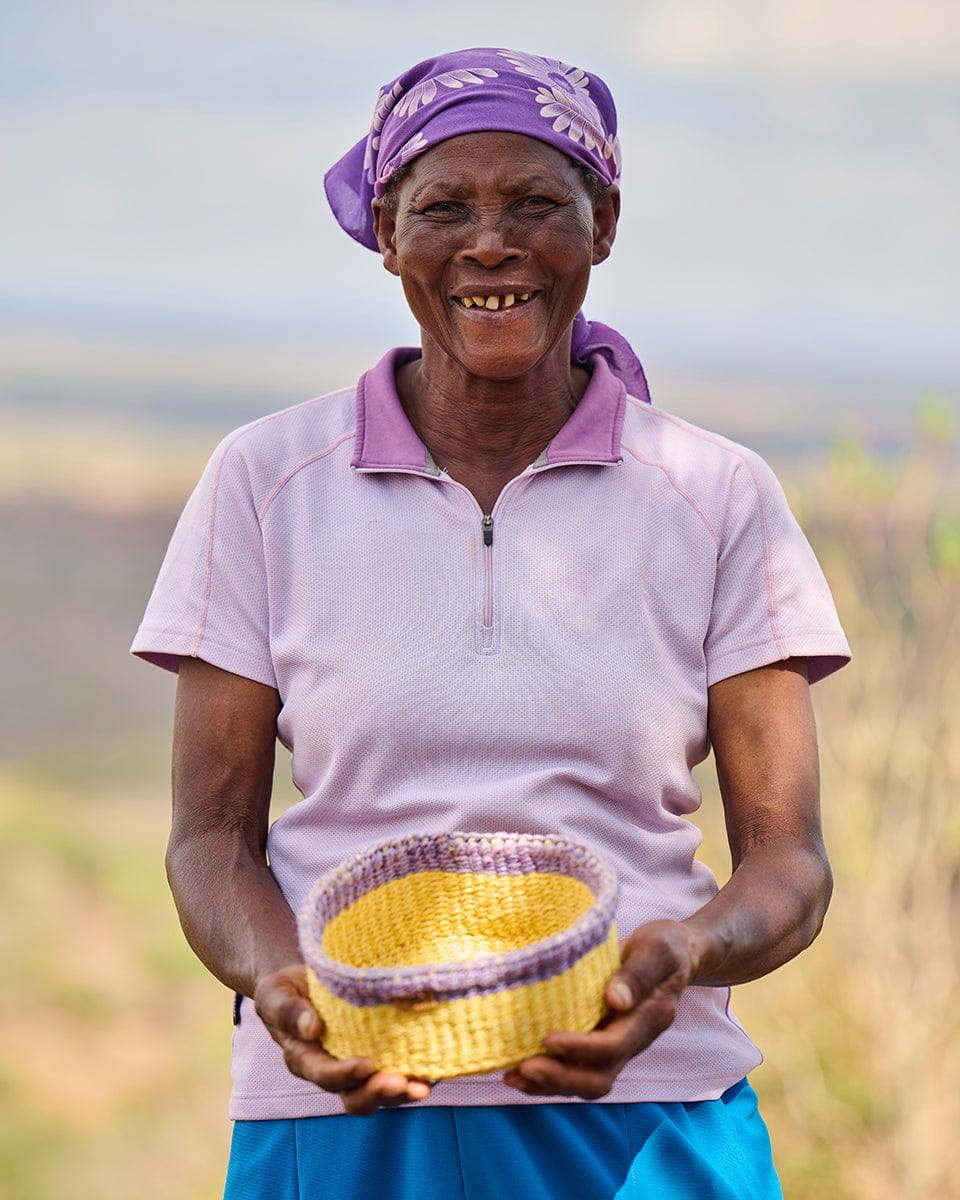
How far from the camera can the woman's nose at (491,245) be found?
6.04 feet

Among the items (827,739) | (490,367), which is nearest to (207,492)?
(490,367)

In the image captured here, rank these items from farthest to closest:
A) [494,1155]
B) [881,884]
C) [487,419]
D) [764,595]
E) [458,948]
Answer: [881,884] < [487,419] < [764,595] < [458,948] < [494,1155]

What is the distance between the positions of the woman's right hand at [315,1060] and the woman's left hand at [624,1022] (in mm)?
118

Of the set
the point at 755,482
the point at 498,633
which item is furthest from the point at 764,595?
the point at 498,633

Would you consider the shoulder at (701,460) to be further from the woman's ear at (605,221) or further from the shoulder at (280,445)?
the shoulder at (280,445)

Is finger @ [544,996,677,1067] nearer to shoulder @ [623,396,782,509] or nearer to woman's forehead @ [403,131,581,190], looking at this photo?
shoulder @ [623,396,782,509]

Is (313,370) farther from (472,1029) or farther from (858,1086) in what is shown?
(472,1029)

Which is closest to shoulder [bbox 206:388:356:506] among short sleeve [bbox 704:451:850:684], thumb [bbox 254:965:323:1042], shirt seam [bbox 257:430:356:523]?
shirt seam [bbox 257:430:356:523]

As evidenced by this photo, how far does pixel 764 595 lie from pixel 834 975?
2.14 metres

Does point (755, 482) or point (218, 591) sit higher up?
point (755, 482)

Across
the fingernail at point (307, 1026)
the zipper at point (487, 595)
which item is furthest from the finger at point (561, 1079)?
the zipper at point (487, 595)

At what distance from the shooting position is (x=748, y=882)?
176 centimetres

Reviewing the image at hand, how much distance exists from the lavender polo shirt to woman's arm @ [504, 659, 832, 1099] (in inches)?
1.8

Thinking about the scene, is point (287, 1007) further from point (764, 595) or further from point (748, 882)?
point (764, 595)
